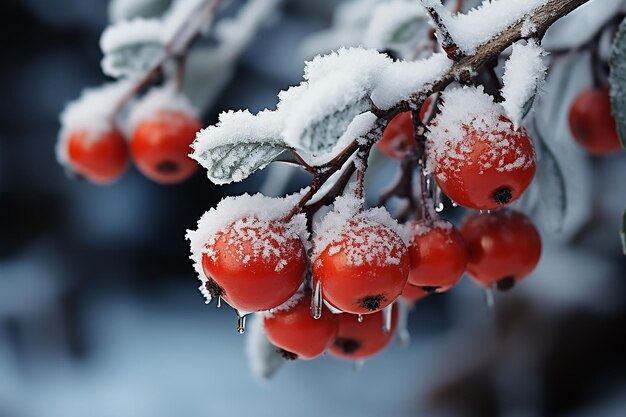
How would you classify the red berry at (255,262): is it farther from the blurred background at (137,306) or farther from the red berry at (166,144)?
the blurred background at (137,306)

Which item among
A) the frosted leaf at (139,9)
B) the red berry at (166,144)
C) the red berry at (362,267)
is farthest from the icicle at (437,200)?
the frosted leaf at (139,9)

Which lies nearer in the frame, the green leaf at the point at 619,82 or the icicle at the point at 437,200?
the green leaf at the point at 619,82

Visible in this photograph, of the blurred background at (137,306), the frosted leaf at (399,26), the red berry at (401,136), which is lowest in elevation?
the blurred background at (137,306)

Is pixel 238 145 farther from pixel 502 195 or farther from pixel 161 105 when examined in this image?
pixel 161 105

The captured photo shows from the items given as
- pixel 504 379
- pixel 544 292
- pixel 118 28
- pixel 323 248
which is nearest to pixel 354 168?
pixel 323 248

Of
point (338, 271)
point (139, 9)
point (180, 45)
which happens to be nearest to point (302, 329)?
point (338, 271)

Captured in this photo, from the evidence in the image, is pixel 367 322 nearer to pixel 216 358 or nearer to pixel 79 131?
pixel 79 131
